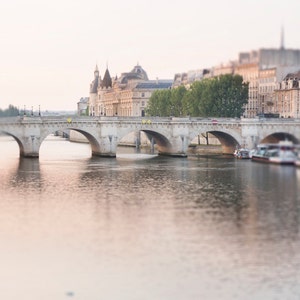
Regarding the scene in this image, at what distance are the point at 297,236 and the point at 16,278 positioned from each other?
15.9 meters

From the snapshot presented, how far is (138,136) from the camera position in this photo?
140750mm

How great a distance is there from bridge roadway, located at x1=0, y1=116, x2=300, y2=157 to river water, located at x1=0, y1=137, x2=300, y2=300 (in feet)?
88.4

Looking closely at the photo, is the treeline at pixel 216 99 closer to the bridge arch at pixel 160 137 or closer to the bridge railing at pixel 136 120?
the bridge railing at pixel 136 120

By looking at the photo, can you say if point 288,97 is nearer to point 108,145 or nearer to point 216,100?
point 216,100

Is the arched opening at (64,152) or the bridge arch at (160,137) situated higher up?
the bridge arch at (160,137)

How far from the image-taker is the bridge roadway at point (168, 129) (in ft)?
338

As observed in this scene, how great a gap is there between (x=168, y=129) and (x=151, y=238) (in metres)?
61.8

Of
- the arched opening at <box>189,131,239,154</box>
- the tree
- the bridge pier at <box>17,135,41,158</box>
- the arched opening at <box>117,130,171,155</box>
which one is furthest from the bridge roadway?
the tree

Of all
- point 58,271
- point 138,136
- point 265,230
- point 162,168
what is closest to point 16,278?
A: point 58,271

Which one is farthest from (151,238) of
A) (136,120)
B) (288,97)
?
(288,97)

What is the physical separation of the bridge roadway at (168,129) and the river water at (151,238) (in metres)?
26.9

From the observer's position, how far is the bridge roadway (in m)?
103

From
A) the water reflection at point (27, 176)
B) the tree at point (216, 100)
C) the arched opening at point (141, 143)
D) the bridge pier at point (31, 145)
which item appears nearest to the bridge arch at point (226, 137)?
the arched opening at point (141, 143)

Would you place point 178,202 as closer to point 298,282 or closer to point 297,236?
point 297,236
